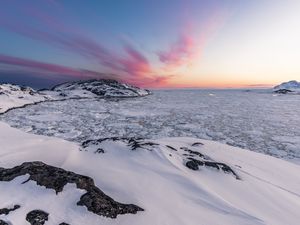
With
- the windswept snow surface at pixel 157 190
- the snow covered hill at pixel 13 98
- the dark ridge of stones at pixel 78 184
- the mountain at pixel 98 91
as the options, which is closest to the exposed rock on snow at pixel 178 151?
the windswept snow surface at pixel 157 190

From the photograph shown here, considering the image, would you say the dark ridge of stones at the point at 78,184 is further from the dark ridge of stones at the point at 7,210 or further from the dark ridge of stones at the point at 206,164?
the dark ridge of stones at the point at 206,164

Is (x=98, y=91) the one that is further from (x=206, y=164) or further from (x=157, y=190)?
(x=157, y=190)

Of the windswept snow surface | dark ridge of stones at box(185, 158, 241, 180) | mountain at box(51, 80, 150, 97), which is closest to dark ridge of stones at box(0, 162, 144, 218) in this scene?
the windswept snow surface

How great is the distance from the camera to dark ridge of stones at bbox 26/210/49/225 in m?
3.55

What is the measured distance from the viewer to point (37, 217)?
11.9 ft

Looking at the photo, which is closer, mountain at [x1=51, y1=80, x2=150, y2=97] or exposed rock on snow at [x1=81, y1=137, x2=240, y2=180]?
exposed rock on snow at [x1=81, y1=137, x2=240, y2=180]

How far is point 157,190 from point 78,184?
59.3 inches

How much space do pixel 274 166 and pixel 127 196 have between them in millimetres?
6305

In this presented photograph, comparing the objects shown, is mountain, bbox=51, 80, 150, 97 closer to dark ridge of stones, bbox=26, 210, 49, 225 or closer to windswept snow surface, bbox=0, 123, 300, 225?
windswept snow surface, bbox=0, 123, 300, 225

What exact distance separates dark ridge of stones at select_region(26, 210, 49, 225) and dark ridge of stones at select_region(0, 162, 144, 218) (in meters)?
0.54

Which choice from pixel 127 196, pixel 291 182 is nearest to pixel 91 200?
pixel 127 196

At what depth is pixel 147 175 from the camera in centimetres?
568

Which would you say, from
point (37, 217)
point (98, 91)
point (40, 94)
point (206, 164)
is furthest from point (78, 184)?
point (98, 91)

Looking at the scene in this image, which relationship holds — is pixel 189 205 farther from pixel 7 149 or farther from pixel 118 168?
pixel 7 149
